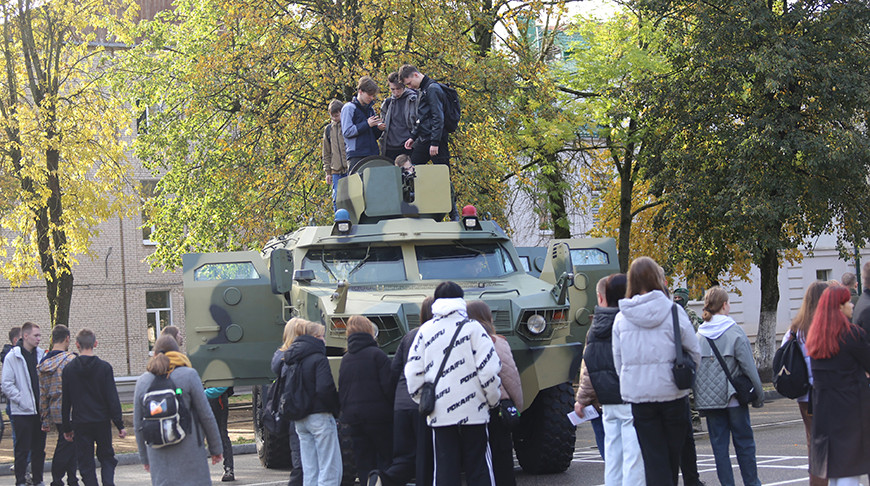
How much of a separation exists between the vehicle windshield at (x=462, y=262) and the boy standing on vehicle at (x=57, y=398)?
3.59 m

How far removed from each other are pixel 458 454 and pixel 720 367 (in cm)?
235

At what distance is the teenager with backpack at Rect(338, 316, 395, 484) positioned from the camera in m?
8.06

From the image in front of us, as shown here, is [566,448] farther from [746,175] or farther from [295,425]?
[746,175]

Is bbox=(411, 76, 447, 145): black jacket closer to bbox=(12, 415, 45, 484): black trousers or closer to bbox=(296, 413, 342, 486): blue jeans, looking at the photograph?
bbox=(296, 413, 342, 486): blue jeans

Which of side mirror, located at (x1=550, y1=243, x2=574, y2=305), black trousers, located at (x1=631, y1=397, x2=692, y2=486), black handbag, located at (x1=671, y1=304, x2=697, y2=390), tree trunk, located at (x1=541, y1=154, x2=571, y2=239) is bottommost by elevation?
black trousers, located at (x1=631, y1=397, x2=692, y2=486)

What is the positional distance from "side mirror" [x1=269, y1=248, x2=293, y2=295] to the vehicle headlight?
8.46 ft

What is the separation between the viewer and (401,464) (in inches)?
309

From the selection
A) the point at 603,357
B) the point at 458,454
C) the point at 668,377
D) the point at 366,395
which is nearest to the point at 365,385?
the point at 366,395

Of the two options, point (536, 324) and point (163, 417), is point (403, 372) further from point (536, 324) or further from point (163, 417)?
point (536, 324)

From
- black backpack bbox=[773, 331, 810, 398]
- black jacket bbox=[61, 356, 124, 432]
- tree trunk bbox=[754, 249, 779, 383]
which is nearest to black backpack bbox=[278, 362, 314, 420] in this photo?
black jacket bbox=[61, 356, 124, 432]

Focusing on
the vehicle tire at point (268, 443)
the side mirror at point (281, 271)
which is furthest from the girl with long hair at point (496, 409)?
the vehicle tire at point (268, 443)

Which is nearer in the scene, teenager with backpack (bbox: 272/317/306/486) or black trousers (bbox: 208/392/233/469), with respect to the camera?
teenager with backpack (bbox: 272/317/306/486)

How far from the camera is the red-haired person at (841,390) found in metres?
6.72

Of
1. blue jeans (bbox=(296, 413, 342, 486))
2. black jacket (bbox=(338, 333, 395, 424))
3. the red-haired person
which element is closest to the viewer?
the red-haired person
